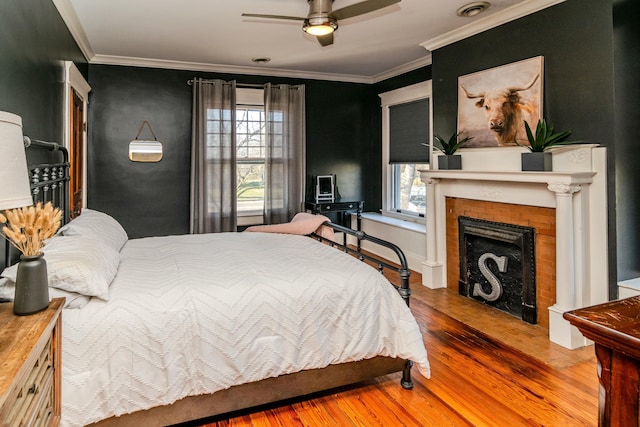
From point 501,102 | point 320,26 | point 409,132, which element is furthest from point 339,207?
point 320,26

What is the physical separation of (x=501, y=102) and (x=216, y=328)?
3.01 metres

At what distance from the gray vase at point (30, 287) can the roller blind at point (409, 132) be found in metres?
4.40

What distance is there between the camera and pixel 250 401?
6.73ft

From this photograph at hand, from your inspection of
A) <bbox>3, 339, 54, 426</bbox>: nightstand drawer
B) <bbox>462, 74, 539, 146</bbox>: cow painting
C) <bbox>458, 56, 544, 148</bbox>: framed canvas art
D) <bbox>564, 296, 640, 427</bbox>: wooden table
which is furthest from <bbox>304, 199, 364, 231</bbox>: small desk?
<bbox>564, 296, 640, 427</bbox>: wooden table

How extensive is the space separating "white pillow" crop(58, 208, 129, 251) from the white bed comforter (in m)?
0.28

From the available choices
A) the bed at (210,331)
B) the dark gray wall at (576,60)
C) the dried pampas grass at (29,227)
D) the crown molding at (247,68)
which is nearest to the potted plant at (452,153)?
the dark gray wall at (576,60)

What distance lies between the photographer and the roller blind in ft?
16.7

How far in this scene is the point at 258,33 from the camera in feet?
12.9

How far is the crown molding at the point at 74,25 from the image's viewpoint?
10.2ft

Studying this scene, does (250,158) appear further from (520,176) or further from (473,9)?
(520,176)

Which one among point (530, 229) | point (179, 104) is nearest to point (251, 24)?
point (179, 104)

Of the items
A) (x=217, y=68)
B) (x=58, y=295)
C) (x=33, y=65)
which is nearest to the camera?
(x=58, y=295)

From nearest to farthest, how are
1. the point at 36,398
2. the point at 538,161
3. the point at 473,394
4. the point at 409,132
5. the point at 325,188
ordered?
1. the point at 36,398
2. the point at 473,394
3. the point at 538,161
4. the point at 409,132
5. the point at 325,188

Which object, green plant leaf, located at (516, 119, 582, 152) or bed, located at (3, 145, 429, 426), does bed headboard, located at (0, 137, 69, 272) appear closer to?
bed, located at (3, 145, 429, 426)
